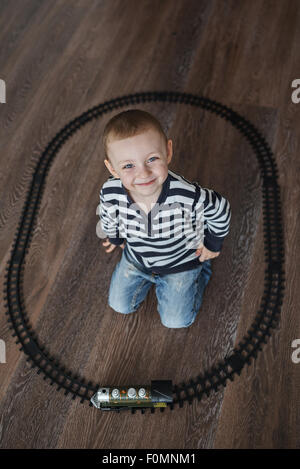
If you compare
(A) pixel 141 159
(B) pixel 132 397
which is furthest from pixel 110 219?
(B) pixel 132 397

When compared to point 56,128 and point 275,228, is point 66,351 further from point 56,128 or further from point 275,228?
point 56,128

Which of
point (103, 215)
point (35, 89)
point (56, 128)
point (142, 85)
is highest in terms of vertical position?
point (142, 85)

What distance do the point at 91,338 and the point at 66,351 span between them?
89 mm

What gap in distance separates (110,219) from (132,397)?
50cm

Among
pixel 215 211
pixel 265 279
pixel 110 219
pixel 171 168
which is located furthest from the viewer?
pixel 171 168

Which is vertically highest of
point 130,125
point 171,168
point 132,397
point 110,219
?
point 171,168

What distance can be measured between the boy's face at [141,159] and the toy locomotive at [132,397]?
570 mm

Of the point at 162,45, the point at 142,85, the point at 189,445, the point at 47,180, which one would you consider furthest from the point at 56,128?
the point at 189,445

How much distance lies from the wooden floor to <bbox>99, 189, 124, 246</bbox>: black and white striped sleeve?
20cm

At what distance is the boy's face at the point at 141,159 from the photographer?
0.69 meters

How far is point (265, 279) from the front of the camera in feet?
3.67

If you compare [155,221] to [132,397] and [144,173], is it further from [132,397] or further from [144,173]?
[132,397]

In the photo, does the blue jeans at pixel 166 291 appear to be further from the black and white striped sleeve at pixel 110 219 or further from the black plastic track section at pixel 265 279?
the black plastic track section at pixel 265 279

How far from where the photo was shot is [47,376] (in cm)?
104
